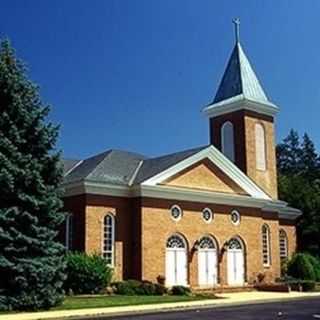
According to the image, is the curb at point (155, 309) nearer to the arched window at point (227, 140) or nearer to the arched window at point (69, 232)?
the arched window at point (69, 232)

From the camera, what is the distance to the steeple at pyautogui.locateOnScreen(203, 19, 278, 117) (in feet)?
150

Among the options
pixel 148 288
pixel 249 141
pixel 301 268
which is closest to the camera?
pixel 148 288

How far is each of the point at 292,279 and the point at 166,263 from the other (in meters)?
10.7

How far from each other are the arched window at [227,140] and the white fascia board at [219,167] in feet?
19.9

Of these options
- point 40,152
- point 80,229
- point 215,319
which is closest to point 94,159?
point 80,229

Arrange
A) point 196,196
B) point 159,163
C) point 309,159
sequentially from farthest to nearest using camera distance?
1. point 309,159
2. point 159,163
3. point 196,196

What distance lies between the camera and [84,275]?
3003cm

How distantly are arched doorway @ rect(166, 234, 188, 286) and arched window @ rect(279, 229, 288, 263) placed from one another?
12.8 metres

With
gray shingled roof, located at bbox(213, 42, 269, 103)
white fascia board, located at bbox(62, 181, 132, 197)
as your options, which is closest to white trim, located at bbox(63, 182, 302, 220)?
white fascia board, located at bbox(62, 181, 132, 197)

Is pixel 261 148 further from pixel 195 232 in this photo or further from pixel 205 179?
pixel 195 232

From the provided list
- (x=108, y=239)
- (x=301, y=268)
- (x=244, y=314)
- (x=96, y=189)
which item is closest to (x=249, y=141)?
(x=301, y=268)

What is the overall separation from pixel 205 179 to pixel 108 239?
7.33m

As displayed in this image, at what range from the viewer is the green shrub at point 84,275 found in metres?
30.1

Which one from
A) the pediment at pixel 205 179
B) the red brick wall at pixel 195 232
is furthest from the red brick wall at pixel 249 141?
the pediment at pixel 205 179
